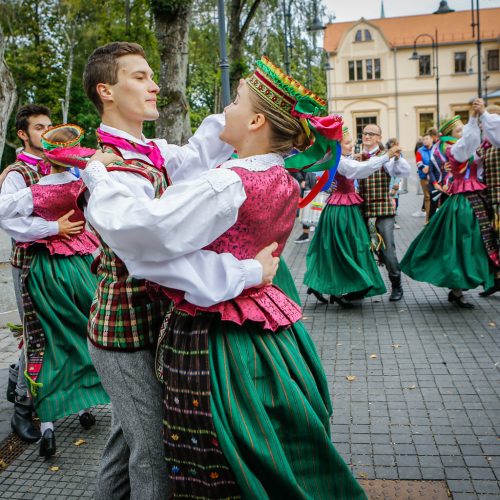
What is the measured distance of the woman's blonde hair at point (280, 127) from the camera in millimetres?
2336

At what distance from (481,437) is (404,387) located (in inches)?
37.4

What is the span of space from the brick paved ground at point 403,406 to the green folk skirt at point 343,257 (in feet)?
1.09

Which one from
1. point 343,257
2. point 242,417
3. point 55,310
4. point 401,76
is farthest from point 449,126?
point 401,76

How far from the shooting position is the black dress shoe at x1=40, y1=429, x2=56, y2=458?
394cm

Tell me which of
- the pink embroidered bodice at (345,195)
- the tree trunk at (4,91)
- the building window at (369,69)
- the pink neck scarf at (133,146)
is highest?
the building window at (369,69)

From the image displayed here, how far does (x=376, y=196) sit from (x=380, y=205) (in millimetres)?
111

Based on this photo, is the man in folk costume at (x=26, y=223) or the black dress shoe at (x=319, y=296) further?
the black dress shoe at (x=319, y=296)

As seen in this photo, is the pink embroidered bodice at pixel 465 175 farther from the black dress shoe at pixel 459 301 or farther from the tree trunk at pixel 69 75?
the tree trunk at pixel 69 75

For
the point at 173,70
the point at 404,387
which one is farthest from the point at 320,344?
the point at 173,70

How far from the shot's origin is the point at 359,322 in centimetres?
676

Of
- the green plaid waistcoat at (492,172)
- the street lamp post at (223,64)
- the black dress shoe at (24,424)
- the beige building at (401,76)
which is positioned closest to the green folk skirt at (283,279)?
the black dress shoe at (24,424)

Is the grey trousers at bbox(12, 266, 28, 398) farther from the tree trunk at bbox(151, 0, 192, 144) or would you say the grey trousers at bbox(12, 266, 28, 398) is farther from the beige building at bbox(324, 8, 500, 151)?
the beige building at bbox(324, 8, 500, 151)

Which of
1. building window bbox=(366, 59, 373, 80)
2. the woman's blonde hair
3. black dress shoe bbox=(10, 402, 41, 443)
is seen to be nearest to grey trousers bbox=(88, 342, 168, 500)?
the woman's blonde hair

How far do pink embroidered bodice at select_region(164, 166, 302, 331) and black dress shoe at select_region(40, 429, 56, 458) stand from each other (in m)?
2.22
